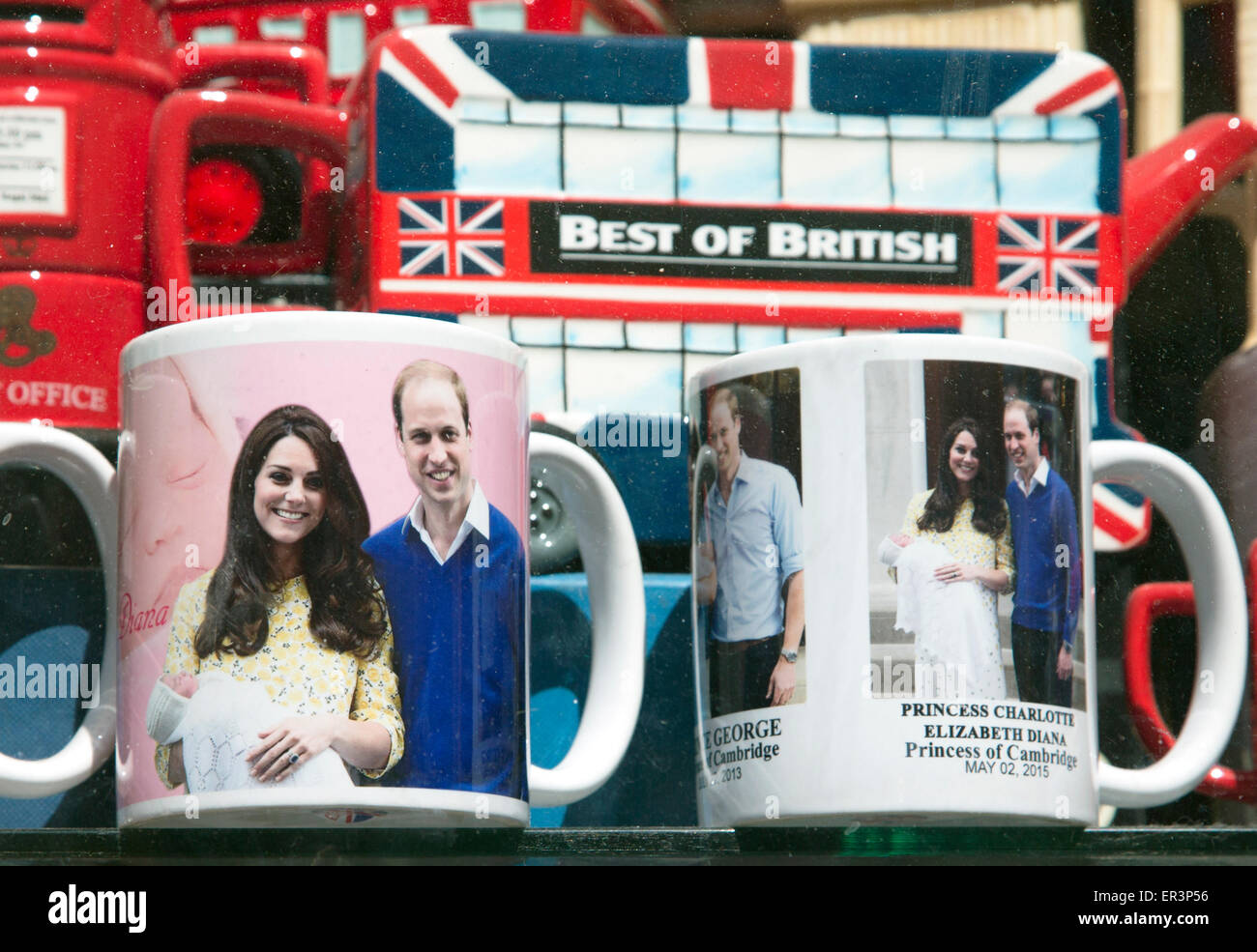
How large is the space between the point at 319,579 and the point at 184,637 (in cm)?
4

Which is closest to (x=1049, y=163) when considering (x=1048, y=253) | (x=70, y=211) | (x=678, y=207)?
(x=1048, y=253)

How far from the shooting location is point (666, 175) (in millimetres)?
657

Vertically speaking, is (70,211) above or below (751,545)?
above

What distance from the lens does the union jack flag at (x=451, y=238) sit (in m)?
0.65

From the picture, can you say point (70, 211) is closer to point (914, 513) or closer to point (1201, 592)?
point (914, 513)

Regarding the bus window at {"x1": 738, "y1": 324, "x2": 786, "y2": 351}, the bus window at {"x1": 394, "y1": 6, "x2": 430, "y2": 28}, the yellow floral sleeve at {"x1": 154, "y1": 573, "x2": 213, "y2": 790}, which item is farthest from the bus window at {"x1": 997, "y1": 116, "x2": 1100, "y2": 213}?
the yellow floral sleeve at {"x1": 154, "y1": 573, "x2": 213, "y2": 790}

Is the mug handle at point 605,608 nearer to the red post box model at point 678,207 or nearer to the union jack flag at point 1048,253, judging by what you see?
the red post box model at point 678,207

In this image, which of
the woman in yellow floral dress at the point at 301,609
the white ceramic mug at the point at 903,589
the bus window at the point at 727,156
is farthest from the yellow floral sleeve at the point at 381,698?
the bus window at the point at 727,156

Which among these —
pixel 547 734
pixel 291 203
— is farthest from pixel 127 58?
pixel 547 734

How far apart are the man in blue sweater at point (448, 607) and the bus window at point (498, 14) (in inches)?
8.4

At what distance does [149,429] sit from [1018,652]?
10.6 inches

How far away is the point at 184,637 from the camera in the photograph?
1.71 feet

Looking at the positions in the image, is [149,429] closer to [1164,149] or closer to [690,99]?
[690,99]

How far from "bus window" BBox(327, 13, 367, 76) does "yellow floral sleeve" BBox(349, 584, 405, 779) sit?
0.26 metres
